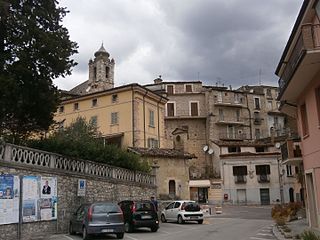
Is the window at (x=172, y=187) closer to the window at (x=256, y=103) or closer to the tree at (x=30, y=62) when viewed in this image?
the tree at (x=30, y=62)

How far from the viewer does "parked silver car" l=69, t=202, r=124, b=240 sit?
595 inches

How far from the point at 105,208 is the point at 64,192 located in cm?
334

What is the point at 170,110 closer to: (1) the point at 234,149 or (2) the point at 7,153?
(1) the point at 234,149

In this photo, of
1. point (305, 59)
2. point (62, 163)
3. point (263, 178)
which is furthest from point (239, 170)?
point (305, 59)

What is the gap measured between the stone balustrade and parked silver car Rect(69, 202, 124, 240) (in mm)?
2812

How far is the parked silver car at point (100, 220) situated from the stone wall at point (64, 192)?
176 centimetres

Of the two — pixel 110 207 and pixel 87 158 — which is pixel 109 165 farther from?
pixel 110 207

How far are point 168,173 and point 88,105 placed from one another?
15839mm

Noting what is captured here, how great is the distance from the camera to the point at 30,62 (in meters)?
17.8

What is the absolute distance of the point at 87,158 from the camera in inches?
871

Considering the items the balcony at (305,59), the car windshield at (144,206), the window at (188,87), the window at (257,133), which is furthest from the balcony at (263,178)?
the balcony at (305,59)

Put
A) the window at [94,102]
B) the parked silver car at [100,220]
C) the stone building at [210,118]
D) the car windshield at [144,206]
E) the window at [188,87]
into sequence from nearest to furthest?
1. the parked silver car at [100,220]
2. the car windshield at [144,206]
3. the window at [94,102]
4. the stone building at [210,118]
5. the window at [188,87]

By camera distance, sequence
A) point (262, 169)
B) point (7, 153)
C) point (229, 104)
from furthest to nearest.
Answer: point (229, 104)
point (262, 169)
point (7, 153)

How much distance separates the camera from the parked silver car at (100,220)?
49.6ft
